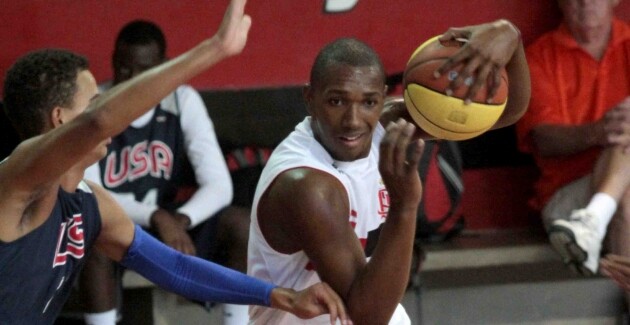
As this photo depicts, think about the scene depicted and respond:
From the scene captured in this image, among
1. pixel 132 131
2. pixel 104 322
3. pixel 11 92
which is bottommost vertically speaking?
pixel 104 322

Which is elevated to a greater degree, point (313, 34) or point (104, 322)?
point (313, 34)

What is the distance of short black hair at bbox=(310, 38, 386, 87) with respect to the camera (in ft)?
11.5

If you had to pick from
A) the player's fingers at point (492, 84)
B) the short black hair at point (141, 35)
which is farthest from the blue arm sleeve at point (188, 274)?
the short black hair at point (141, 35)

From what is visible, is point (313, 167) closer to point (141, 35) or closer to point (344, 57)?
point (344, 57)

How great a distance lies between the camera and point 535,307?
238 inches

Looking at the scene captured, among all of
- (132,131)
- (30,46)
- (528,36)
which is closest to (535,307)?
(528,36)

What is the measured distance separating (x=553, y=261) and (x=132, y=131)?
2.10 m

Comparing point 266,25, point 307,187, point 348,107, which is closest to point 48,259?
point 307,187

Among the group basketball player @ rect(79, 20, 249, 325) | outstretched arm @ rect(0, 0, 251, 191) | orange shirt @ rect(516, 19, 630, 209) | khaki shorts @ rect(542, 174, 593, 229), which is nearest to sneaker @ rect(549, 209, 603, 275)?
khaki shorts @ rect(542, 174, 593, 229)

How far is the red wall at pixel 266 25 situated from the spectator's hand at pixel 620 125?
0.86 meters

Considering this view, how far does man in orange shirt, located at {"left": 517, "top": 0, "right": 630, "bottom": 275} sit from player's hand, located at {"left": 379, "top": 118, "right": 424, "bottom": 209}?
237 cm

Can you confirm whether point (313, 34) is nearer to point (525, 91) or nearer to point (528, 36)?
point (528, 36)

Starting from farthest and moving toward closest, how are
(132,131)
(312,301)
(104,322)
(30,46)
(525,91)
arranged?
(30,46)
(132,131)
(104,322)
(525,91)
(312,301)

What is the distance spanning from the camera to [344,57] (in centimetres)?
352
